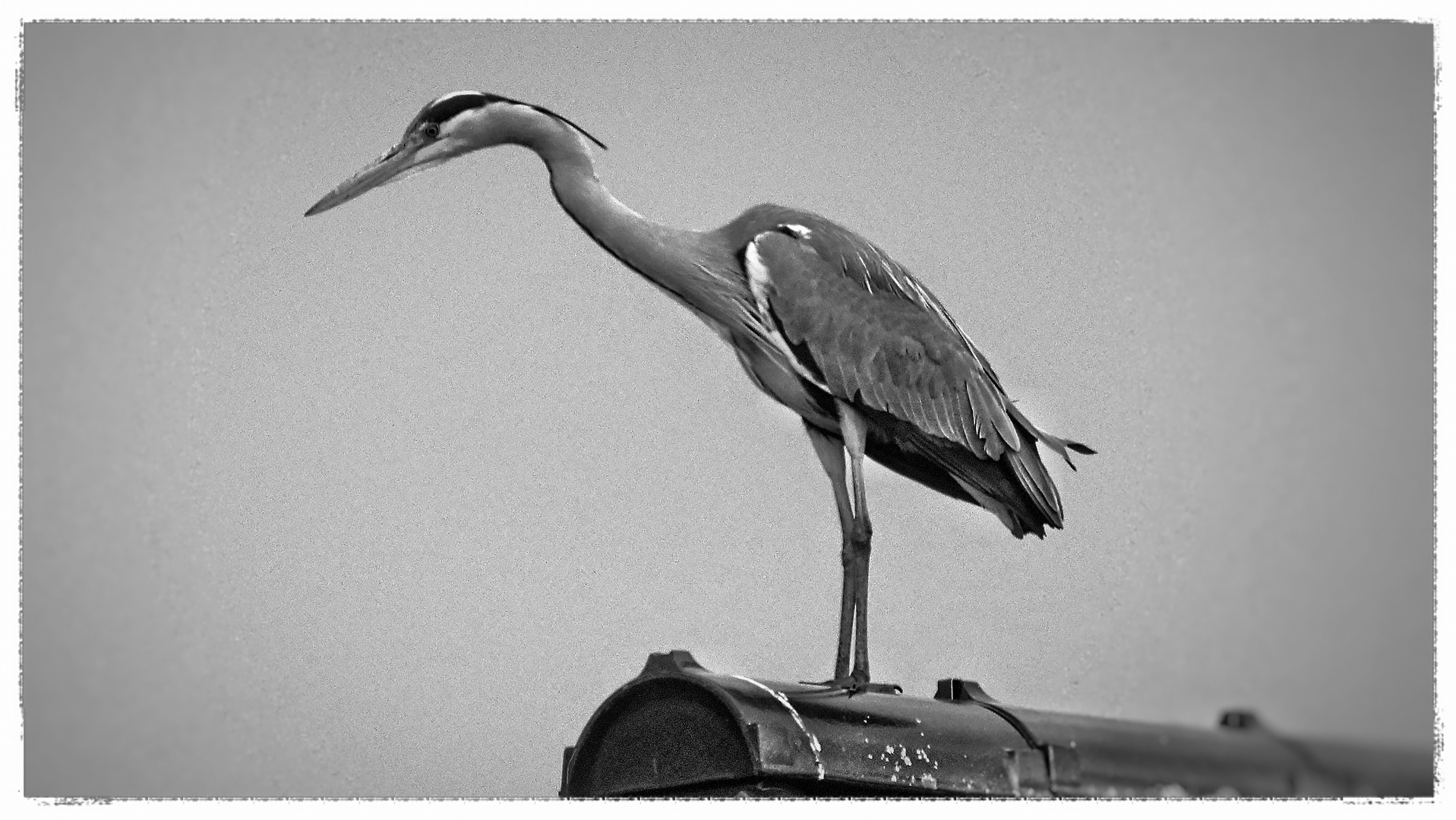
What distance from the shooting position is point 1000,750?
3.49 metres

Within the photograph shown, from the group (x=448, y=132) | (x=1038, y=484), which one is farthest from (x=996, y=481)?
(x=448, y=132)

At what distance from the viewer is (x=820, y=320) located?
12.6 ft

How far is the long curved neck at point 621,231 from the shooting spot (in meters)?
3.88

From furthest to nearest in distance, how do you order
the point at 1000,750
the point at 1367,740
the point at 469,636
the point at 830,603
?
the point at 830,603
the point at 469,636
the point at 1367,740
the point at 1000,750

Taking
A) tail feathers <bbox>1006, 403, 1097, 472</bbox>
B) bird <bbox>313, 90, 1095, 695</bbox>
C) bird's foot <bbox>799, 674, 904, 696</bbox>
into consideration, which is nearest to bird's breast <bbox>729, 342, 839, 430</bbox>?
bird <bbox>313, 90, 1095, 695</bbox>

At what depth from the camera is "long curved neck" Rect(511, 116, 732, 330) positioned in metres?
3.88

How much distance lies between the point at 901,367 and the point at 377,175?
1197mm

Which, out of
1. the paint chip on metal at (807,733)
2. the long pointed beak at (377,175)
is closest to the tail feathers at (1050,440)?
the paint chip on metal at (807,733)

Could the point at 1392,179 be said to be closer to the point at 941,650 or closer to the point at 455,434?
the point at 941,650

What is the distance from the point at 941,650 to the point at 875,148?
1186 mm

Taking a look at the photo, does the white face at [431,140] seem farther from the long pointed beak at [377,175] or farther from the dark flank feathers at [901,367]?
the dark flank feathers at [901,367]

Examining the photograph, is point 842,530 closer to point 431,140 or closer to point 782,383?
point 782,383

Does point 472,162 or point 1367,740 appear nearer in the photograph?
point 1367,740

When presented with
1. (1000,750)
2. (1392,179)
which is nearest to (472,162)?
(1000,750)
